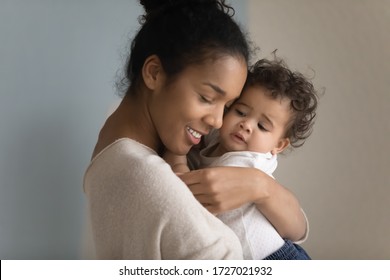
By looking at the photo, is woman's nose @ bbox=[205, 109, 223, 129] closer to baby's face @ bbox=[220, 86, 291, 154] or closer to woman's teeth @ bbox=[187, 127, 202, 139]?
woman's teeth @ bbox=[187, 127, 202, 139]

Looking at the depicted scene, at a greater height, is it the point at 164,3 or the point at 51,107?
the point at 164,3

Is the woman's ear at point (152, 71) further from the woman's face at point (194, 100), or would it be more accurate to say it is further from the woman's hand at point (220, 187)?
the woman's hand at point (220, 187)

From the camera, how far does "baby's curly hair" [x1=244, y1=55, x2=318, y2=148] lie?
115 centimetres

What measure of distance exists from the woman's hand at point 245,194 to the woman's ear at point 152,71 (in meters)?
0.19

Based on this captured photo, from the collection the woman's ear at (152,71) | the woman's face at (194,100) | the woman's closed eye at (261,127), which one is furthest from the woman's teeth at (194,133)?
the woman's closed eye at (261,127)

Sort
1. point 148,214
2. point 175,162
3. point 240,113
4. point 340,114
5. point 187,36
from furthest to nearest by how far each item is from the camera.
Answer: point 340,114, point 240,113, point 175,162, point 187,36, point 148,214

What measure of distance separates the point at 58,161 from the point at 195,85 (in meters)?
0.53

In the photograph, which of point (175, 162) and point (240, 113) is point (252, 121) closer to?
point (240, 113)

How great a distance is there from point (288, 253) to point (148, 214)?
0.42m

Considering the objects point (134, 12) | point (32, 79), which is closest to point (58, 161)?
point (32, 79)

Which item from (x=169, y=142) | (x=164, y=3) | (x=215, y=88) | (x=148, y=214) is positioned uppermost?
(x=164, y=3)

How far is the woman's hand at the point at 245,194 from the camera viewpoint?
0.93m

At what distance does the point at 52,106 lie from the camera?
1242mm

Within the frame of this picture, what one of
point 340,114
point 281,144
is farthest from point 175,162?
point 340,114
